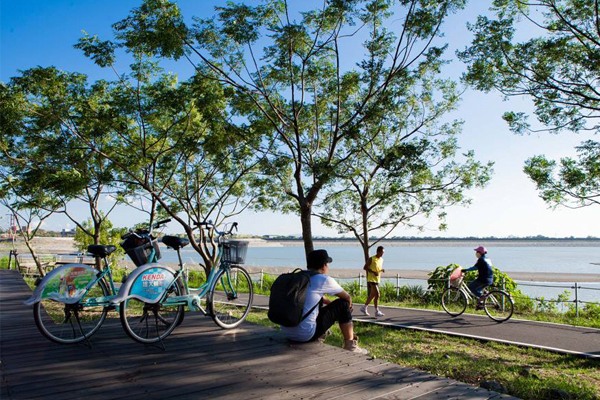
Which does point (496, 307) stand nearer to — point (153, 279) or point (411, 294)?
point (411, 294)

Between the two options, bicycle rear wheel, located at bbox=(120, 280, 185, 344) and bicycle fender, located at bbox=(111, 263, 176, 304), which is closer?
bicycle fender, located at bbox=(111, 263, 176, 304)

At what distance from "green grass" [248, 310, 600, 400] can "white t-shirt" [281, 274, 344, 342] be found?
157cm

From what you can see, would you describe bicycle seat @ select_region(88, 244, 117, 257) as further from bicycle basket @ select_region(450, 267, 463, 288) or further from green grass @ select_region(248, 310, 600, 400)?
bicycle basket @ select_region(450, 267, 463, 288)

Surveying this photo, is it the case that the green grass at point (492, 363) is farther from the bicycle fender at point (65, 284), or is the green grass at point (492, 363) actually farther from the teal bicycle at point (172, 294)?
the bicycle fender at point (65, 284)

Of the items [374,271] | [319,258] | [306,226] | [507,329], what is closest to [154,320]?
[319,258]

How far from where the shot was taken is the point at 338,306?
5.19 meters

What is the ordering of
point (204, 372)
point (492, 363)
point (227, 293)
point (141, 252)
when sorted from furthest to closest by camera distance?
point (492, 363)
point (227, 293)
point (141, 252)
point (204, 372)

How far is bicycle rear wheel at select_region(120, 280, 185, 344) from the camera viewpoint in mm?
4961

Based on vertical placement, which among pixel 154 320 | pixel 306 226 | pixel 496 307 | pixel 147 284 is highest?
pixel 306 226

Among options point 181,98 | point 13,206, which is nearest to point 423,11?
point 181,98

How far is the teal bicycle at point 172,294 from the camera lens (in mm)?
4918

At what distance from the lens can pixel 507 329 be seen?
1002 cm

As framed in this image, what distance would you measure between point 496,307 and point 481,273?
3.02ft

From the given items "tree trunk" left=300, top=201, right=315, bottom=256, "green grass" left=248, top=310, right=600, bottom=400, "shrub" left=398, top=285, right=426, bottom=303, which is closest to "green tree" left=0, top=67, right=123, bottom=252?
"tree trunk" left=300, top=201, right=315, bottom=256
